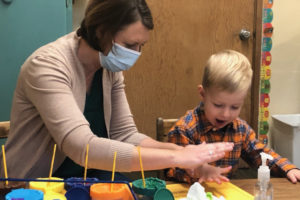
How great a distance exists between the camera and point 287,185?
3.56 ft

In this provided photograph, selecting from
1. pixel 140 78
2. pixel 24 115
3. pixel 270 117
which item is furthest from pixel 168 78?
pixel 24 115

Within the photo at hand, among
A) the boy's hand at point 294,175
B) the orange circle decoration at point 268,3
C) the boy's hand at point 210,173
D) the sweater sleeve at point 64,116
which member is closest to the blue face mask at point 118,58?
the sweater sleeve at point 64,116

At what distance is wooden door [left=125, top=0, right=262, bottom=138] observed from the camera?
2.65 metres

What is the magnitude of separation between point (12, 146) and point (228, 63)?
82 centimetres

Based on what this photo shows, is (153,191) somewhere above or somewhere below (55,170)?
above

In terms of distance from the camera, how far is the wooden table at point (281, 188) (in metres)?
0.98

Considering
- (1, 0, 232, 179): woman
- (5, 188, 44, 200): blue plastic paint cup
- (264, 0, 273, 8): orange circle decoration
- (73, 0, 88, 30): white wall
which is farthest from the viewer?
(264, 0, 273, 8): orange circle decoration

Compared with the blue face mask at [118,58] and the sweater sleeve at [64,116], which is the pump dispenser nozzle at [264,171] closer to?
the sweater sleeve at [64,116]

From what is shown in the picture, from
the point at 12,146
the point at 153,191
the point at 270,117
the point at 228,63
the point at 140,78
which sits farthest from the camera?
the point at 270,117

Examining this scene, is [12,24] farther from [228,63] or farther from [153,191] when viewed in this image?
[153,191]

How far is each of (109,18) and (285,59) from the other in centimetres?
216

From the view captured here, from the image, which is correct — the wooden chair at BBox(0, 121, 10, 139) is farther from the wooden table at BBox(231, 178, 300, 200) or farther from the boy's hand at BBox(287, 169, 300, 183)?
the boy's hand at BBox(287, 169, 300, 183)

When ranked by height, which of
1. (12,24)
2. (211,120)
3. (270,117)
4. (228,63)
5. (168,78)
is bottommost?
(270,117)

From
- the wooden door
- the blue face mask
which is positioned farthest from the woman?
the wooden door
